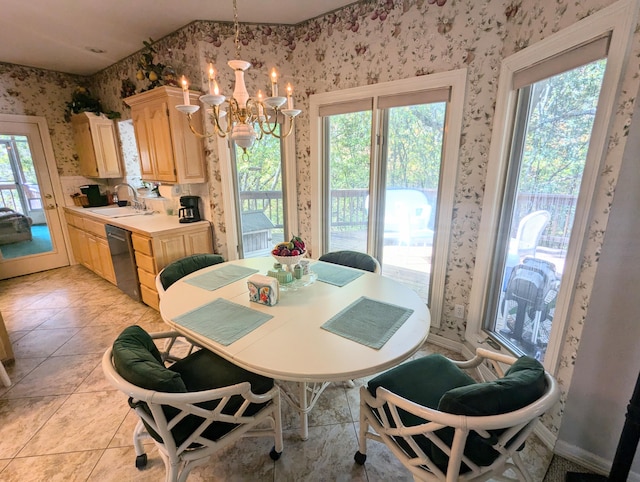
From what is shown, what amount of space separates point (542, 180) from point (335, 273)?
1390mm

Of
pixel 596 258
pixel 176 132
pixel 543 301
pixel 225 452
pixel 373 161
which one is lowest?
pixel 225 452

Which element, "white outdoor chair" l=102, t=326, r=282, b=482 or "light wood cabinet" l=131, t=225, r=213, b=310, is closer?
"white outdoor chair" l=102, t=326, r=282, b=482

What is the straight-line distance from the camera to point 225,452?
160 centimetres

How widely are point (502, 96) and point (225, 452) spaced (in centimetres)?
270

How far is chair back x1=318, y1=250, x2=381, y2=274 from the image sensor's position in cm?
216

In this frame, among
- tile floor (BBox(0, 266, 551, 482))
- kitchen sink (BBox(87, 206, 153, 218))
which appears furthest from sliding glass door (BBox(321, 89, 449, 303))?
kitchen sink (BBox(87, 206, 153, 218))

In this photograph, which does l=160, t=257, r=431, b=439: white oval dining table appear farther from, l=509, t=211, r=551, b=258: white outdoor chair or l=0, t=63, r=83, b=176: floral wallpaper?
l=0, t=63, r=83, b=176: floral wallpaper

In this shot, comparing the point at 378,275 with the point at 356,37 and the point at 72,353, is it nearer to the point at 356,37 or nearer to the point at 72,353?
the point at 356,37

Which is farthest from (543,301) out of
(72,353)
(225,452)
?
(72,353)

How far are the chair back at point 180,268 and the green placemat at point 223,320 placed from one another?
0.46 meters

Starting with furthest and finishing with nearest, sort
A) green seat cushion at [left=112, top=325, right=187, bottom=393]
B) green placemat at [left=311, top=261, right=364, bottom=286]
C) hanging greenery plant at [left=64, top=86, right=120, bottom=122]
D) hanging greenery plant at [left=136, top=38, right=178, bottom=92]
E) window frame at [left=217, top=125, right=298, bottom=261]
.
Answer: hanging greenery plant at [left=64, top=86, right=120, bottom=122], window frame at [left=217, top=125, right=298, bottom=261], hanging greenery plant at [left=136, top=38, right=178, bottom=92], green placemat at [left=311, top=261, right=364, bottom=286], green seat cushion at [left=112, top=325, right=187, bottom=393]

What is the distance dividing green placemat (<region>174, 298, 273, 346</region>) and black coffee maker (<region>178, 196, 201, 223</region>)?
181 cm

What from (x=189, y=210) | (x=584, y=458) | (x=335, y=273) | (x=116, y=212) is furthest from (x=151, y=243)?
(x=584, y=458)

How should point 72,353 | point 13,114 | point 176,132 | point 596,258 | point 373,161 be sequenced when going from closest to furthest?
point 596,258, point 72,353, point 373,161, point 176,132, point 13,114
